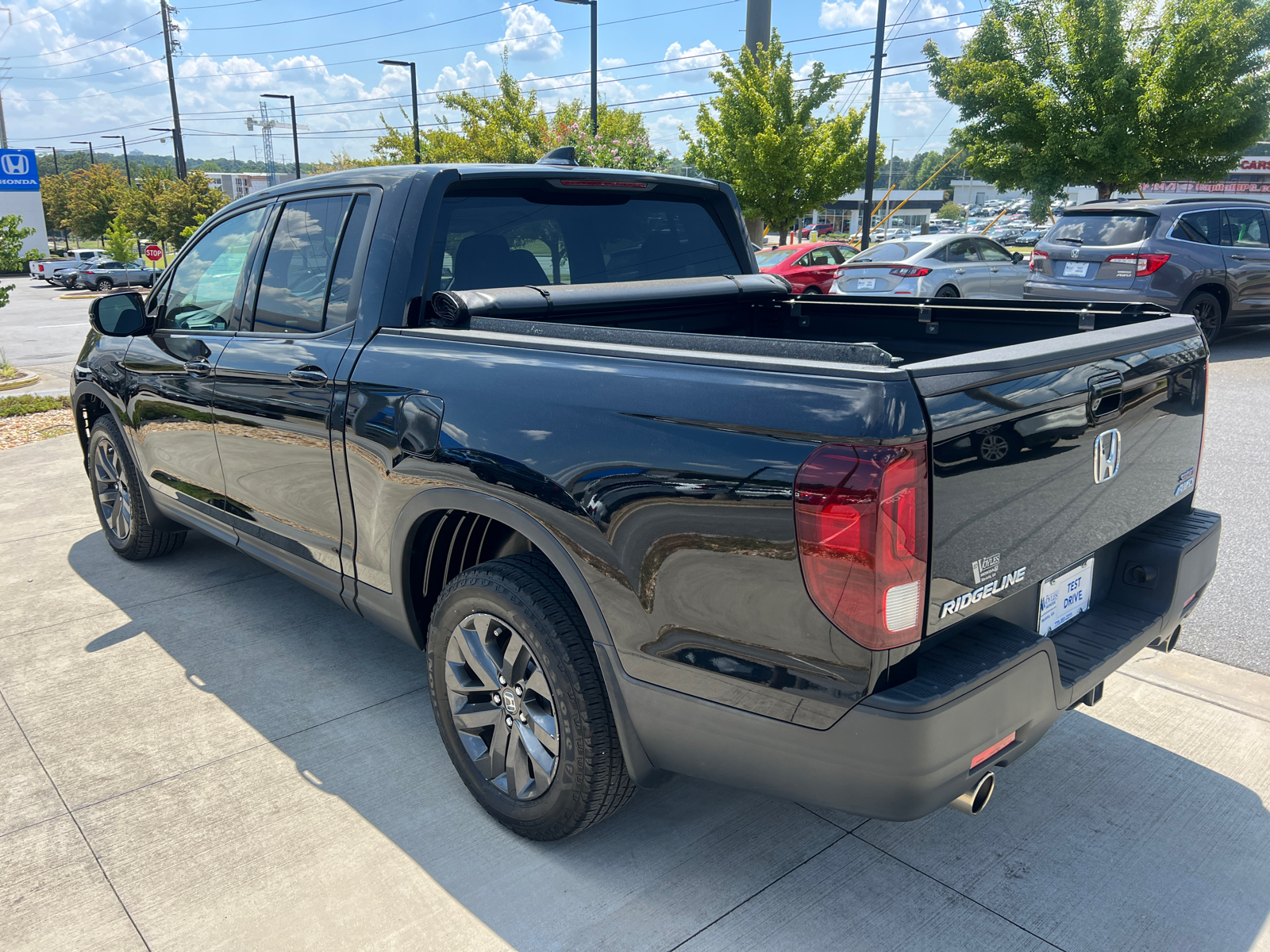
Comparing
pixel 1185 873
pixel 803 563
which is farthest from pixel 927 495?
pixel 1185 873

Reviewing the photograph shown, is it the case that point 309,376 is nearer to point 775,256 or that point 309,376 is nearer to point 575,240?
point 575,240

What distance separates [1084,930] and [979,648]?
894 mm

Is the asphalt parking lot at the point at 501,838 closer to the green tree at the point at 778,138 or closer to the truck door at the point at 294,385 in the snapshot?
the truck door at the point at 294,385

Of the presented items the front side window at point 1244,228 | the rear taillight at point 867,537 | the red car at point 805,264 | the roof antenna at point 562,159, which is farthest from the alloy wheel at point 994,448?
the red car at point 805,264

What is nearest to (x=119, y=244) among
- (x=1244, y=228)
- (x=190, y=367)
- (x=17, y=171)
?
(x=17, y=171)

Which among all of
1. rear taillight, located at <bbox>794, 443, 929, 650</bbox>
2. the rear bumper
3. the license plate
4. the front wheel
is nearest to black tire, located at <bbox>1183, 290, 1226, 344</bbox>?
the front wheel

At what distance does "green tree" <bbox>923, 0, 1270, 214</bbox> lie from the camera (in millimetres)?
18031

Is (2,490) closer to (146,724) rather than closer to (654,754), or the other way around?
(146,724)

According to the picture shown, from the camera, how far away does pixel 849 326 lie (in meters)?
3.89

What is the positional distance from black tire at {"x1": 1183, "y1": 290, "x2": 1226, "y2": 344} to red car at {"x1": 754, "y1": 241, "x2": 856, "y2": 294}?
684 centimetres

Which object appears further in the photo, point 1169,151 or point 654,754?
point 1169,151

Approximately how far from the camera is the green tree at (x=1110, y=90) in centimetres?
1803

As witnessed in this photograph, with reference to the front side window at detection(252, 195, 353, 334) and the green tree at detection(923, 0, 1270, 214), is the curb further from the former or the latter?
the green tree at detection(923, 0, 1270, 214)

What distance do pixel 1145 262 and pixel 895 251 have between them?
455cm
